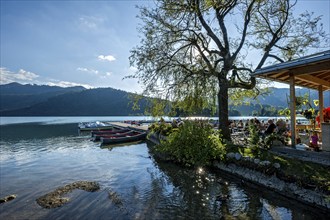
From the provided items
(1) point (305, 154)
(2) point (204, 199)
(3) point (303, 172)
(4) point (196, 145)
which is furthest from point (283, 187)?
(4) point (196, 145)

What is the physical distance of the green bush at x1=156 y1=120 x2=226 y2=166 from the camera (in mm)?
13188

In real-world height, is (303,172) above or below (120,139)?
above

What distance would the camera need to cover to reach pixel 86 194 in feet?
34.6

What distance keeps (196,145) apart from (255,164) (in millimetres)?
3811

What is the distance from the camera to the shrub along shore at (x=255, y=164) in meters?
7.88

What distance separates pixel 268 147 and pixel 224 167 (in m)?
2.54

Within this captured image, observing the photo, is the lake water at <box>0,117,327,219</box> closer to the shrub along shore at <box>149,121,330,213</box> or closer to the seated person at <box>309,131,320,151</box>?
the shrub along shore at <box>149,121,330,213</box>

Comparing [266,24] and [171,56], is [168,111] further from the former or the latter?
[266,24]

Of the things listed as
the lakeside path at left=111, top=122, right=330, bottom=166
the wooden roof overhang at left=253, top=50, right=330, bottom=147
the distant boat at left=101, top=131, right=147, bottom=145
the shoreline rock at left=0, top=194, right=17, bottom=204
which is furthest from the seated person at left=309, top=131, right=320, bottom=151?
the distant boat at left=101, top=131, right=147, bottom=145

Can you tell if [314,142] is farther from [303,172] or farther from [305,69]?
[305,69]

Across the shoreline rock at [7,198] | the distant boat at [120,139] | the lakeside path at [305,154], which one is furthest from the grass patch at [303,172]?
the distant boat at [120,139]

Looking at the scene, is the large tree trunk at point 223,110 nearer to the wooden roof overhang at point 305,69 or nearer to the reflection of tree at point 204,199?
the wooden roof overhang at point 305,69

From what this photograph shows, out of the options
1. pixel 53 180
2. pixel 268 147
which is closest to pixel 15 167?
pixel 53 180

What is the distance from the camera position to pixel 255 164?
10500mm
